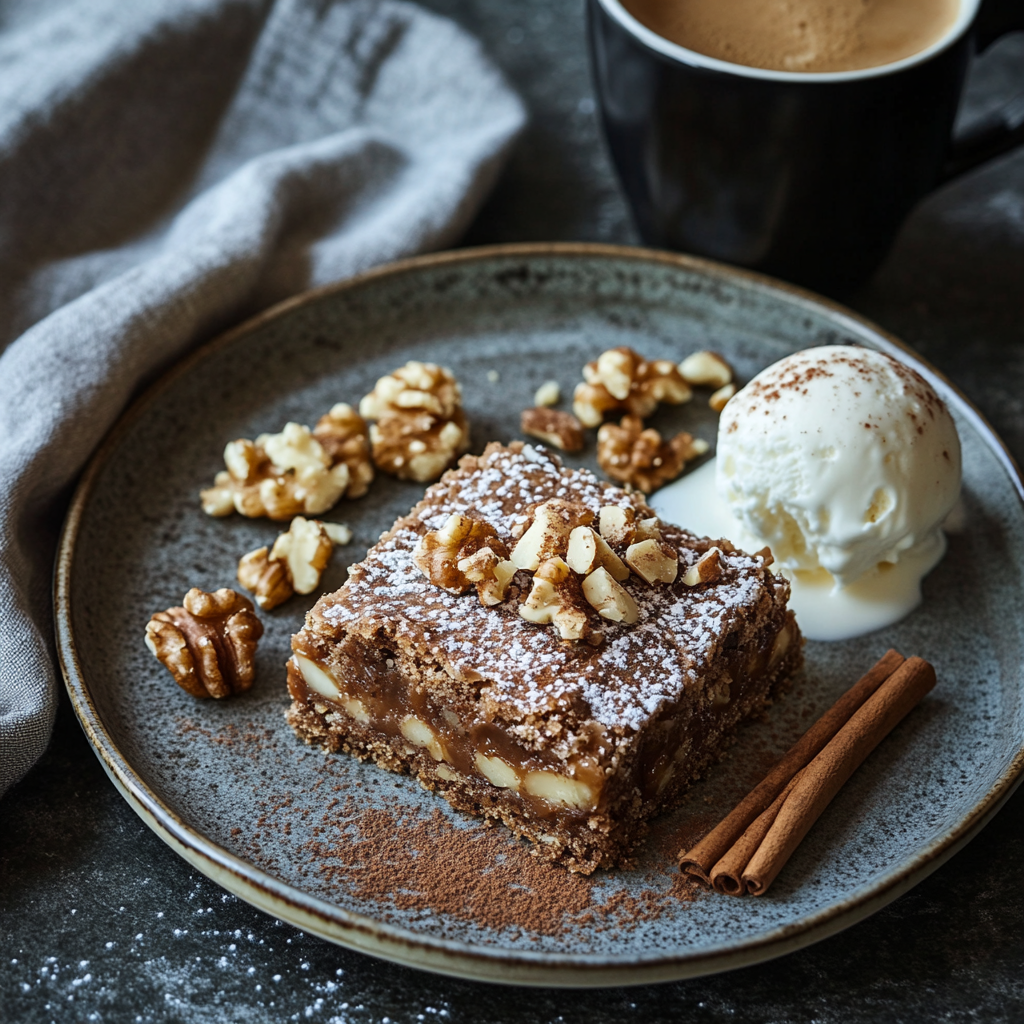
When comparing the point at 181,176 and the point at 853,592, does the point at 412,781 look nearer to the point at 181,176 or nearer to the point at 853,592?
the point at 853,592

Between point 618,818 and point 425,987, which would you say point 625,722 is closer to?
point 618,818

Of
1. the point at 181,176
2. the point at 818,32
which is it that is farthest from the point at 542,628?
the point at 181,176

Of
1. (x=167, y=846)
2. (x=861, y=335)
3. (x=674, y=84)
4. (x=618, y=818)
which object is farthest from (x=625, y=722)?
(x=674, y=84)

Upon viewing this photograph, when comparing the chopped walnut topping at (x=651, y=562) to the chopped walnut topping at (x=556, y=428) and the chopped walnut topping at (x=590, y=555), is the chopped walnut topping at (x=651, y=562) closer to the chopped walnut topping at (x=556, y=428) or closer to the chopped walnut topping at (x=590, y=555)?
A: the chopped walnut topping at (x=590, y=555)

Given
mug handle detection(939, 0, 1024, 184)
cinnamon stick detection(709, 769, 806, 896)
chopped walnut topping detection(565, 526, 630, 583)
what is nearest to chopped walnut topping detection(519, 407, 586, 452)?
chopped walnut topping detection(565, 526, 630, 583)

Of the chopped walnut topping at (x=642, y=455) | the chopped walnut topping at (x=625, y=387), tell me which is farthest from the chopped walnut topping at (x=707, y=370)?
the chopped walnut topping at (x=642, y=455)
